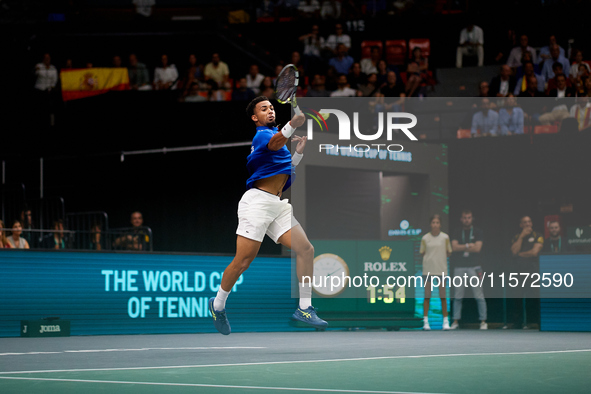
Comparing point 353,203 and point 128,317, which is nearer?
point 128,317

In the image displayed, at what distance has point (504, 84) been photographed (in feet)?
51.8

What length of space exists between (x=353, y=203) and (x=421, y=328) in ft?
9.23

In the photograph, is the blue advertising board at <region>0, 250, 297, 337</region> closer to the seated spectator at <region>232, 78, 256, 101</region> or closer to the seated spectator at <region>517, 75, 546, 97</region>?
the seated spectator at <region>232, 78, 256, 101</region>

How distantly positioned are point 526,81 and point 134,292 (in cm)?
873

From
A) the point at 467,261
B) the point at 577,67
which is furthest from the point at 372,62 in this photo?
the point at 467,261

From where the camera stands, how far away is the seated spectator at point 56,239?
1396 cm

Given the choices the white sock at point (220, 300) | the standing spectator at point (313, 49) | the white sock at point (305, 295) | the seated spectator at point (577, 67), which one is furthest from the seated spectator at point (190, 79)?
the white sock at point (305, 295)

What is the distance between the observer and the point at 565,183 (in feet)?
48.4

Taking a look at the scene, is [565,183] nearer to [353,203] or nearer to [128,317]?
[353,203]

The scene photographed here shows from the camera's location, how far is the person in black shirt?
12.9 meters

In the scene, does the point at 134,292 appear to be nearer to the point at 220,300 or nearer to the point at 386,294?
the point at 386,294

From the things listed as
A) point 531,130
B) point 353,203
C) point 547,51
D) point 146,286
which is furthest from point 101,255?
point 547,51

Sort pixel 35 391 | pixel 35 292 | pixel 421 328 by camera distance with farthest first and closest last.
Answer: pixel 421 328, pixel 35 292, pixel 35 391

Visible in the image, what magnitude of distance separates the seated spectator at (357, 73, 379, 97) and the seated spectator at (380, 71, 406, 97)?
0.30m
